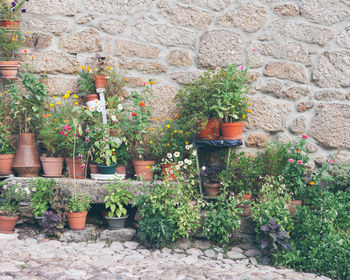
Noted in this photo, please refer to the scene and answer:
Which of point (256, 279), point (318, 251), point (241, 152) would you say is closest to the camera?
point (256, 279)

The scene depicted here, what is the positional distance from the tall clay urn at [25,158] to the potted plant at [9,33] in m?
0.71

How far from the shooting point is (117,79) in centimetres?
408

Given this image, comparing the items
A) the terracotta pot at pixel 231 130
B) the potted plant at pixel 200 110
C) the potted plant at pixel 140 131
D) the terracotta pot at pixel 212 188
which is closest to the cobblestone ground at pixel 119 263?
the terracotta pot at pixel 212 188

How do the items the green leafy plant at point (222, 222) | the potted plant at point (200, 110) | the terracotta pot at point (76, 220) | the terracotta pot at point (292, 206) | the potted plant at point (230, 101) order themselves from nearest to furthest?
the green leafy plant at point (222, 222), the terracotta pot at point (76, 220), the terracotta pot at point (292, 206), the potted plant at point (230, 101), the potted plant at point (200, 110)

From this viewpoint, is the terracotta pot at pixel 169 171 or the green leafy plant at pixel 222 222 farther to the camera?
the terracotta pot at pixel 169 171

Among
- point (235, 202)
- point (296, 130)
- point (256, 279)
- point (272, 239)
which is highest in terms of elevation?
point (296, 130)

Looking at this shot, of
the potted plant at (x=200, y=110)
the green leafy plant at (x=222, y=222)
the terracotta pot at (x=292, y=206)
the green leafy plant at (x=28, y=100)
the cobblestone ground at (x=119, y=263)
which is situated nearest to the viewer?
the cobblestone ground at (x=119, y=263)

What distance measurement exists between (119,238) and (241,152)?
1537 mm

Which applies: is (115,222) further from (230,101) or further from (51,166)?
(230,101)

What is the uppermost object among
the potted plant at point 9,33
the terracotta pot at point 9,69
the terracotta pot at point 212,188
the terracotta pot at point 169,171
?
the potted plant at point 9,33

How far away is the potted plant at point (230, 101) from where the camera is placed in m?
3.70

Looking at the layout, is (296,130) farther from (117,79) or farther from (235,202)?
(117,79)

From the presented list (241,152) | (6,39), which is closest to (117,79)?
(6,39)

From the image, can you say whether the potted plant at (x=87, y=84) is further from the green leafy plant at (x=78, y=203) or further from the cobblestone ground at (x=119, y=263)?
the cobblestone ground at (x=119, y=263)
